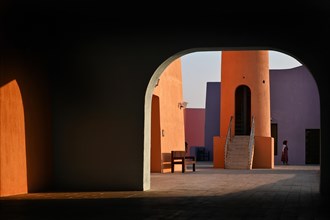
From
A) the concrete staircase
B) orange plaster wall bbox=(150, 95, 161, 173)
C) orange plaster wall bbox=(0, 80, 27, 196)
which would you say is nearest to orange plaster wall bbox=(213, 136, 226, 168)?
the concrete staircase

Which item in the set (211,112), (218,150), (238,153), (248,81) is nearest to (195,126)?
(211,112)

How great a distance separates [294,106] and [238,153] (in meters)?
11.3

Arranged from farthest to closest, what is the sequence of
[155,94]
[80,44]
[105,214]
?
[155,94], [80,44], [105,214]

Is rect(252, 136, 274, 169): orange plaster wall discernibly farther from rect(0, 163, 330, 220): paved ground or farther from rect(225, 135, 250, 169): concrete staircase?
rect(0, 163, 330, 220): paved ground

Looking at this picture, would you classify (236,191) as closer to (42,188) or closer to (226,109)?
(42,188)

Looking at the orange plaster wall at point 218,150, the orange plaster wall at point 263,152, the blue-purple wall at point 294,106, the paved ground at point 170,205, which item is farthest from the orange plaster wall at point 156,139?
the blue-purple wall at point 294,106

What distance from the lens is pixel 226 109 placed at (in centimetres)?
2839

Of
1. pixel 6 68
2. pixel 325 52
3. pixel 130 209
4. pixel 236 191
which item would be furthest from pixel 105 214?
pixel 325 52

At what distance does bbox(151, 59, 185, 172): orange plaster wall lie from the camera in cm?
2288

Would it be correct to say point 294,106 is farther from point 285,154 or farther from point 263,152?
point 263,152

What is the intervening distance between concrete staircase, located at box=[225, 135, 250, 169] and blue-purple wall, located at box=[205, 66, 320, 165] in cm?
899

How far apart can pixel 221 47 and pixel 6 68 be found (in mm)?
4098

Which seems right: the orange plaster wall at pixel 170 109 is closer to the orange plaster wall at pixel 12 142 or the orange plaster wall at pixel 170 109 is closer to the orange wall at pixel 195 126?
the orange plaster wall at pixel 12 142

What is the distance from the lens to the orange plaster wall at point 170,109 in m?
22.9
